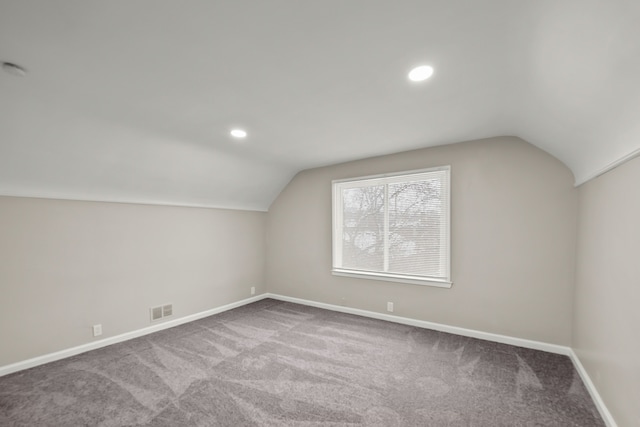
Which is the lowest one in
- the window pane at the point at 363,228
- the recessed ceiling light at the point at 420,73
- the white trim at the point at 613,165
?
the window pane at the point at 363,228

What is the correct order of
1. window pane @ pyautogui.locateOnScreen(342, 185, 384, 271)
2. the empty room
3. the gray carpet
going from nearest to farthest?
the empty room → the gray carpet → window pane @ pyautogui.locateOnScreen(342, 185, 384, 271)

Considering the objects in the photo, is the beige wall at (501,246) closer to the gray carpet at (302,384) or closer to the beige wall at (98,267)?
the gray carpet at (302,384)

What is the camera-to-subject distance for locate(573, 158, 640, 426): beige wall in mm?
1535

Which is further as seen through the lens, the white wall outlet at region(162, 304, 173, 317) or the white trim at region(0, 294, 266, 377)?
the white wall outlet at region(162, 304, 173, 317)

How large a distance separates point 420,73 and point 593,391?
9.03 feet

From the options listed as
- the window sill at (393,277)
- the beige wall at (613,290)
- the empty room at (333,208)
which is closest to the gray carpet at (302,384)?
the empty room at (333,208)

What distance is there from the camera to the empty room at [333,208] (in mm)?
1364

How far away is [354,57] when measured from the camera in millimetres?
1568

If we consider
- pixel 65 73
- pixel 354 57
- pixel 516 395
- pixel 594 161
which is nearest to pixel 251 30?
pixel 354 57

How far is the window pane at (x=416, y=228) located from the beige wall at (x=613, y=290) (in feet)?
→ 4.27

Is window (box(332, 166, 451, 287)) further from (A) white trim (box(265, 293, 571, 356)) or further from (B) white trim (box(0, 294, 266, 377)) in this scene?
(B) white trim (box(0, 294, 266, 377))

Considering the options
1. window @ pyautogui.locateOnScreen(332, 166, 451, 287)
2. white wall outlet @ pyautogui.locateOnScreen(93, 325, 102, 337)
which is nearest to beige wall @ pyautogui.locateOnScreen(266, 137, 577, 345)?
window @ pyautogui.locateOnScreen(332, 166, 451, 287)

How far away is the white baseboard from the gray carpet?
75 millimetres

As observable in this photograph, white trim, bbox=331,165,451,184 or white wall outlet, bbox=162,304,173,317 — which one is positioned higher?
white trim, bbox=331,165,451,184
